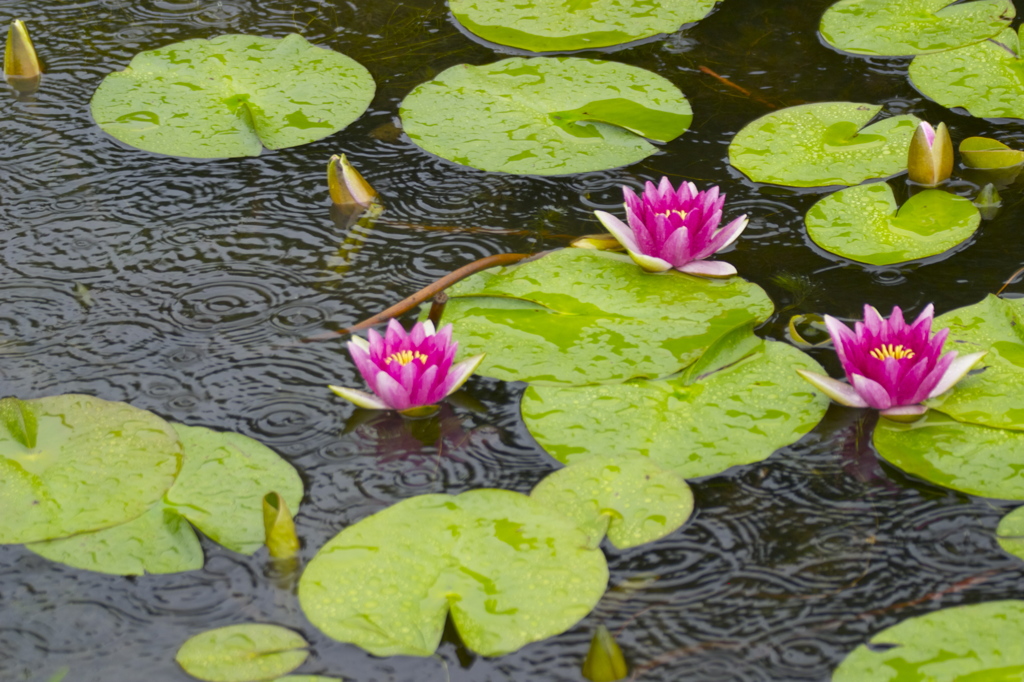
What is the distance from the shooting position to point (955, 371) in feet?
6.75

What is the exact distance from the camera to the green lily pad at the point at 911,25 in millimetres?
3340

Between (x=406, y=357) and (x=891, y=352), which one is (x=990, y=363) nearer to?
(x=891, y=352)

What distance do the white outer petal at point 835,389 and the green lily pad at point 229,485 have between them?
3.83 feet

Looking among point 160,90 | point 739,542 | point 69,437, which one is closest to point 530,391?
point 739,542

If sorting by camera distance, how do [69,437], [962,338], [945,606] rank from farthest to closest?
1. [962,338]
2. [69,437]
3. [945,606]

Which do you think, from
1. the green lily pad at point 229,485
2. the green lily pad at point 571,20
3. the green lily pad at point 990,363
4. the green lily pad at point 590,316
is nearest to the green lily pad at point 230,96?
the green lily pad at point 571,20

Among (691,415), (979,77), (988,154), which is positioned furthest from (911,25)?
(691,415)

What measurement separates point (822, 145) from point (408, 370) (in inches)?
65.7

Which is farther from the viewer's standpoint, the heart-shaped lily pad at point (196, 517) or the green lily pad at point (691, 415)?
Answer: the green lily pad at point (691, 415)

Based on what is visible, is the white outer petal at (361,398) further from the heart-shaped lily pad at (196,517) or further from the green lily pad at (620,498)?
the green lily pad at (620,498)

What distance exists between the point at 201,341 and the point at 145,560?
685 mm

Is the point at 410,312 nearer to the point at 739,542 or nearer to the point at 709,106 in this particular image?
the point at 739,542

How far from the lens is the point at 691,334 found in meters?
2.29

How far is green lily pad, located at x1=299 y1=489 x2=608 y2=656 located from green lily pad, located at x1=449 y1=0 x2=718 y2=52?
2.15 meters
